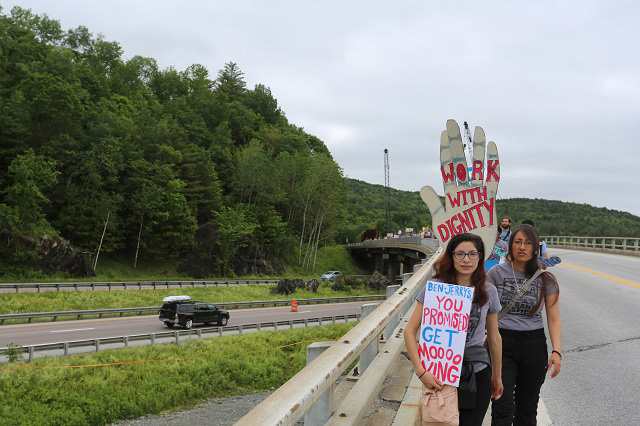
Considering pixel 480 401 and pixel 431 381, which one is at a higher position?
pixel 431 381

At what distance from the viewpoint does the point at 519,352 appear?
429 cm

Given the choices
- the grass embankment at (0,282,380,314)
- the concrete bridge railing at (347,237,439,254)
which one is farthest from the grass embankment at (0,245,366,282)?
the concrete bridge railing at (347,237,439,254)

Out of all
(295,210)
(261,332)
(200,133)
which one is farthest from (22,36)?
(261,332)

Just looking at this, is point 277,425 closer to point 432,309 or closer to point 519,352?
point 432,309

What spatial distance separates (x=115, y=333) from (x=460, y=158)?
23.0 metres

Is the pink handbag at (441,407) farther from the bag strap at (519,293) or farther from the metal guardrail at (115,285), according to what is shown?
the metal guardrail at (115,285)

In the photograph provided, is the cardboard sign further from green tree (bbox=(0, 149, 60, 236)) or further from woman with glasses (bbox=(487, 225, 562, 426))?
green tree (bbox=(0, 149, 60, 236))

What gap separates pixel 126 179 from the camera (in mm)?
57500

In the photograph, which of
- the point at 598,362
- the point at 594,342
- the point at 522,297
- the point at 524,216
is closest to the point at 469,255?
the point at 522,297

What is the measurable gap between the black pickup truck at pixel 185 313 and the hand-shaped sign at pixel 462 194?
78.2ft

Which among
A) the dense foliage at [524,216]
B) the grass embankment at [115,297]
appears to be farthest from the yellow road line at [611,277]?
the dense foliage at [524,216]

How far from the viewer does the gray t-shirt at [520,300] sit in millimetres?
4301

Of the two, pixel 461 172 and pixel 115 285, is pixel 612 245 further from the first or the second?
pixel 461 172

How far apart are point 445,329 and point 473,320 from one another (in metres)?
Result: 0.27
